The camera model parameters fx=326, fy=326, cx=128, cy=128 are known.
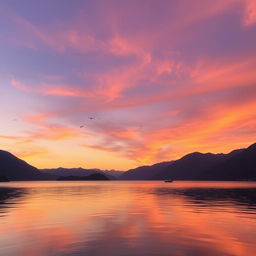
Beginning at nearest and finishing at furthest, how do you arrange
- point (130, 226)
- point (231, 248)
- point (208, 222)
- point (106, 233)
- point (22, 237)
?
point (231, 248) → point (22, 237) → point (106, 233) → point (130, 226) → point (208, 222)

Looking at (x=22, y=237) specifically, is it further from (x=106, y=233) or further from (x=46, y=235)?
(x=106, y=233)

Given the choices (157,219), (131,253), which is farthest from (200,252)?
(157,219)

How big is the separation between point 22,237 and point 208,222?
22.1 meters

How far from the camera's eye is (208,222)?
40188 millimetres

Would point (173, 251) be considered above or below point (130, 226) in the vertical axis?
below

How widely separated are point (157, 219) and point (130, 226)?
306 inches

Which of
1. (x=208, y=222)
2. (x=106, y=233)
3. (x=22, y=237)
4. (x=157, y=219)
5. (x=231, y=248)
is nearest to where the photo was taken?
(x=231, y=248)

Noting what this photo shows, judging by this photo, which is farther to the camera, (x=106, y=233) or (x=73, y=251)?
(x=106, y=233)

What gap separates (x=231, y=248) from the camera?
1003 inches

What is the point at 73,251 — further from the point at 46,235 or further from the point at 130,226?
the point at 130,226

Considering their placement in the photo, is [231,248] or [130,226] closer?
[231,248]

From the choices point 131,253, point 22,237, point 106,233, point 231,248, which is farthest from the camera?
point 106,233

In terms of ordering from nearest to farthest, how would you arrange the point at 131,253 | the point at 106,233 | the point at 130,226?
the point at 131,253 → the point at 106,233 → the point at 130,226

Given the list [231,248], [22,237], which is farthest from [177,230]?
[22,237]
